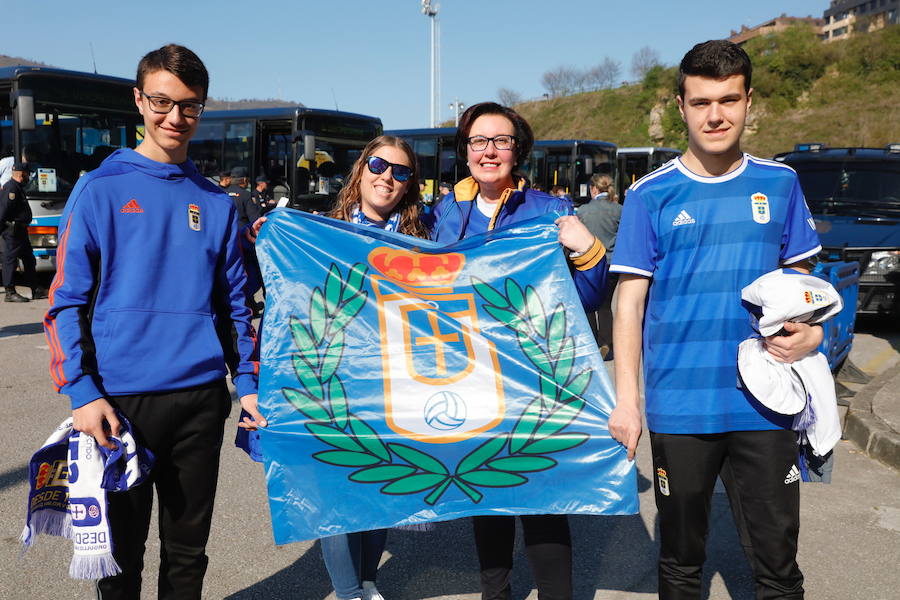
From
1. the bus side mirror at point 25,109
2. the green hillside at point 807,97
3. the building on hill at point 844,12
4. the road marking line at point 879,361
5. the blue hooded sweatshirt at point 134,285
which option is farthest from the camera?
the building on hill at point 844,12

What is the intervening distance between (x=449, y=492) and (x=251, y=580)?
4.44ft

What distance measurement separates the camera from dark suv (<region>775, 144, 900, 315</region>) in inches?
363

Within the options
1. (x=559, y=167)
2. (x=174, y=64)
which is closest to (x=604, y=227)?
(x=174, y=64)

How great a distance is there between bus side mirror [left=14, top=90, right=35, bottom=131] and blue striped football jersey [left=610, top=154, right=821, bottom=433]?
433 inches

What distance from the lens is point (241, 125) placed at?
17109 mm

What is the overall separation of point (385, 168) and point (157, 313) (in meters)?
1.07

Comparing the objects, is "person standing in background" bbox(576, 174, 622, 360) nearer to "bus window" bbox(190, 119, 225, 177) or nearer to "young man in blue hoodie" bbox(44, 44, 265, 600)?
"young man in blue hoodie" bbox(44, 44, 265, 600)

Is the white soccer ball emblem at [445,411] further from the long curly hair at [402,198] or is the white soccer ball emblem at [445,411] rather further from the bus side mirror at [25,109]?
the bus side mirror at [25,109]

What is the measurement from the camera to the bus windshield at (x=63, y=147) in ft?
40.0

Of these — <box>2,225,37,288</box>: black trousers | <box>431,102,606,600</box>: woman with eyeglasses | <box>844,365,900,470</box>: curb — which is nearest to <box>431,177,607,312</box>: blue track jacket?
<box>431,102,606,600</box>: woman with eyeglasses

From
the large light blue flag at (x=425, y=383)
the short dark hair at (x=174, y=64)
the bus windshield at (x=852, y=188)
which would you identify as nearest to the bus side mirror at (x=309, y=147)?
the bus windshield at (x=852, y=188)

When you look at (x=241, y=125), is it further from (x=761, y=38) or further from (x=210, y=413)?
(x=761, y=38)

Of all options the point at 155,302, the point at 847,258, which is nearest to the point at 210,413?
the point at 155,302

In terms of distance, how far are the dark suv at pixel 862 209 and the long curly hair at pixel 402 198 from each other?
6.70 m
